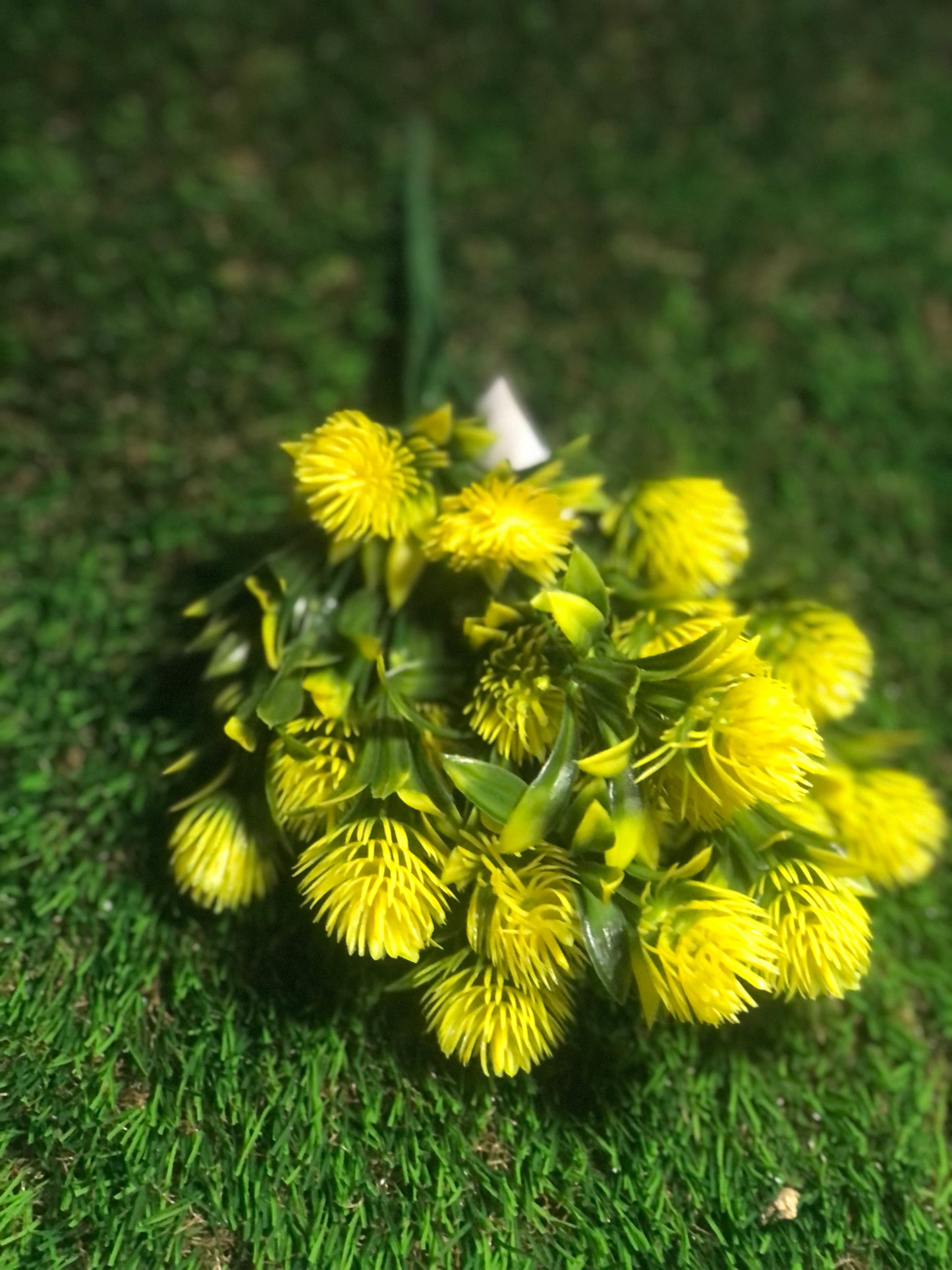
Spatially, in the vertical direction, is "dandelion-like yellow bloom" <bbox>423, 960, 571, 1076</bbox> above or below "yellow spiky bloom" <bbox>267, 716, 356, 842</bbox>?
below

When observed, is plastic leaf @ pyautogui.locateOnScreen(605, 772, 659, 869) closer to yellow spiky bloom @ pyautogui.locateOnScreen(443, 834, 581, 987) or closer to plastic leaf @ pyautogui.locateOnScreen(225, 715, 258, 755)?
yellow spiky bloom @ pyautogui.locateOnScreen(443, 834, 581, 987)

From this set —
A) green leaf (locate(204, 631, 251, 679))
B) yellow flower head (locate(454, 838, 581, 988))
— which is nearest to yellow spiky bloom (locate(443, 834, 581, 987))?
yellow flower head (locate(454, 838, 581, 988))

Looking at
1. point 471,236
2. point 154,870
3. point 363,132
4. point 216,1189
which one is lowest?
point 216,1189

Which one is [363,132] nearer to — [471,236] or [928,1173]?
[471,236]

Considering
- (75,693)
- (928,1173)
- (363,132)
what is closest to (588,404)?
(363,132)

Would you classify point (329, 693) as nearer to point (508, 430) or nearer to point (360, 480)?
point (360, 480)

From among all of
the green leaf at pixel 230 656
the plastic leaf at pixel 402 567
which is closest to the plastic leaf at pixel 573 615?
the plastic leaf at pixel 402 567

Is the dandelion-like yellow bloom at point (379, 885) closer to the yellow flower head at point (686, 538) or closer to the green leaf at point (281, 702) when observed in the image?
the green leaf at point (281, 702)
